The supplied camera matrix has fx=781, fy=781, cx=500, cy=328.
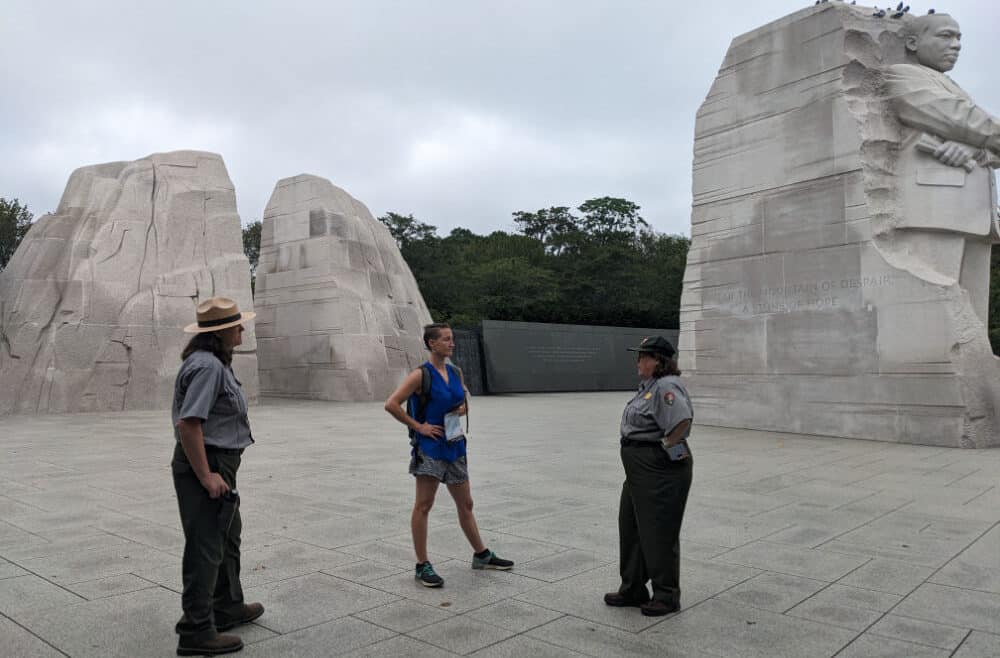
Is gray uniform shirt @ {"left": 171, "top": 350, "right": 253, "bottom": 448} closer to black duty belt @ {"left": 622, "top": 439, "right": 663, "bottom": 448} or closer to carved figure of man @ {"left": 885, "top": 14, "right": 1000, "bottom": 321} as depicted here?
black duty belt @ {"left": 622, "top": 439, "right": 663, "bottom": 448}

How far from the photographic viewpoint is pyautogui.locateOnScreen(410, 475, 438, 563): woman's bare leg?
13.3ft

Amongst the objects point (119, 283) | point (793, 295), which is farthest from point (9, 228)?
point (793, 295)

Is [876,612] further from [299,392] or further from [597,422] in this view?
[299,392]

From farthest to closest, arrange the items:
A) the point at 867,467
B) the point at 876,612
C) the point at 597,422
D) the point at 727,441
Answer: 1. the point at 597,422
2. the point at 727,441
3. the point at 867,467
4. the point at 876,612

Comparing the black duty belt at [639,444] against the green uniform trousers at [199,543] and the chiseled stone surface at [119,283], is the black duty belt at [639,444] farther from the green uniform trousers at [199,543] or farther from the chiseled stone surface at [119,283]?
the chiseled stone surface at [119,283]

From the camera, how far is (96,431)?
10789 millimetres

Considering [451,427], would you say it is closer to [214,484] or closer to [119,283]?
[214,484]

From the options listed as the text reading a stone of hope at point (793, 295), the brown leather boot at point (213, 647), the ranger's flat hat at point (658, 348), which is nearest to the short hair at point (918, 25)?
the text reading a stone of hope at point (793, 295)

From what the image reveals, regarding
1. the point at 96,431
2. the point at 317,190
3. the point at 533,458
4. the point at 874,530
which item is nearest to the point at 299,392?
the point at 317,190

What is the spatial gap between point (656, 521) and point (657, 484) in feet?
0.57

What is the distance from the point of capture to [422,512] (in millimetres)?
4102

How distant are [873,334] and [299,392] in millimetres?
12527

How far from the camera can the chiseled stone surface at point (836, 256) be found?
9.88 meters

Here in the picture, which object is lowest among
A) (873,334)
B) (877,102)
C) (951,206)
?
(873,334)
